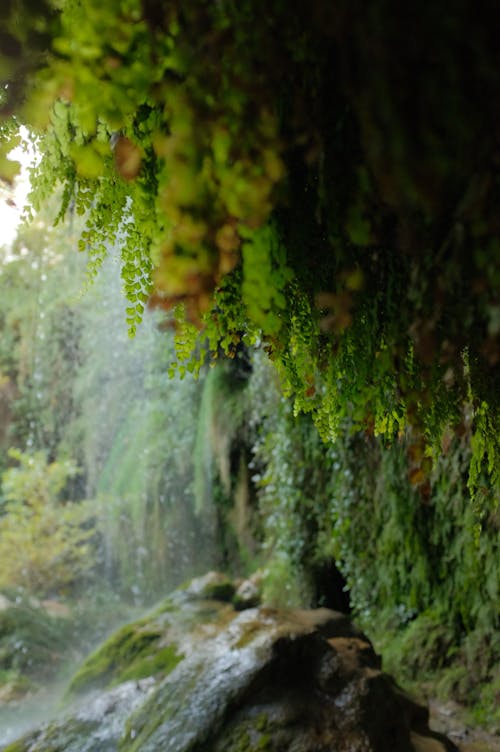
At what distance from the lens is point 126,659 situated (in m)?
4.53

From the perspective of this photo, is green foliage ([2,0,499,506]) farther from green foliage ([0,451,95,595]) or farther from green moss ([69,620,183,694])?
green foliage ([0,451,95,595])

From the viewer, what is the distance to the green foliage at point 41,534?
9266mm

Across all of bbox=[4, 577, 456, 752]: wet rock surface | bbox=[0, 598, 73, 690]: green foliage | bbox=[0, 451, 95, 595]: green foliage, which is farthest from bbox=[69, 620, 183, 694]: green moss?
bbox=[0, 451, 95, 595]: green foliage

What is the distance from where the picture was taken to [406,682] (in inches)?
196

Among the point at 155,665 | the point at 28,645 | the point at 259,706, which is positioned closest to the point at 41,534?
the point at 28,645

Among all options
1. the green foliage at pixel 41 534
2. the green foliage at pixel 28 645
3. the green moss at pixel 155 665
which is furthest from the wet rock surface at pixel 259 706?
the green foliage at pixel 41 534

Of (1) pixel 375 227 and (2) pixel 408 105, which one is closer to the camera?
(2) pixel 408 105

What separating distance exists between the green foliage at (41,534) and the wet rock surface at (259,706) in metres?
5.92

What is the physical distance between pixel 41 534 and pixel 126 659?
17.5 ft

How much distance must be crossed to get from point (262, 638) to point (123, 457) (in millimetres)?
6849

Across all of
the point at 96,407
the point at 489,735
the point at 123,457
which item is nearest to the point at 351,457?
the point at 489,735

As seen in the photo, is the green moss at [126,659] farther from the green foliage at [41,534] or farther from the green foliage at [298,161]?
the green foliage at [41,534]

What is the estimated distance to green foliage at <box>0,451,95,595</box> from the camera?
9.27m

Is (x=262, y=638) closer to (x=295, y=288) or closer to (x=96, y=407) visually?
(x=295, y=288)
